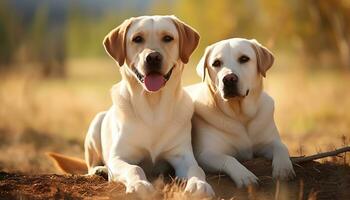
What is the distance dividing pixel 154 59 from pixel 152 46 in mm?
192

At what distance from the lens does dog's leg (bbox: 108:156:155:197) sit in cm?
458

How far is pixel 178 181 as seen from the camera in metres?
4.82

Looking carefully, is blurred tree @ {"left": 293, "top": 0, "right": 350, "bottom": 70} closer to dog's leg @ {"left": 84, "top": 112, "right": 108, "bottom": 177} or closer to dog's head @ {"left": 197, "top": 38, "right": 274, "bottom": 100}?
dog's head @ {"left": 197, "top": 38, "right": 274, "bottom": 100}

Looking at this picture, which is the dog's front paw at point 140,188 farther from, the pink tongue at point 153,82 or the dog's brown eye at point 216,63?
the dog's brown eye at point 216,63

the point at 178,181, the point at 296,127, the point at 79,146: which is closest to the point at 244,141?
the point at 178,181

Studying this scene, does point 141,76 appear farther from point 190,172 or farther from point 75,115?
point 75,115

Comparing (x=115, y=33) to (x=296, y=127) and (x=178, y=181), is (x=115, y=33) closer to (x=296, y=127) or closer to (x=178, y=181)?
(x=178, y=181)

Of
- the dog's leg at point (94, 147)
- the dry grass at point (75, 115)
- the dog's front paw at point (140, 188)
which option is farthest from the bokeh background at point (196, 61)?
the dog's front paw at point (140, 188)

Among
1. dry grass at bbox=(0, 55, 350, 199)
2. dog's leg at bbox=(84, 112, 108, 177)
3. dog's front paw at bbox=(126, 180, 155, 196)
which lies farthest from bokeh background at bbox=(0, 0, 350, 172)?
dog's front paw at bbox=(126, 180, 155, 196)

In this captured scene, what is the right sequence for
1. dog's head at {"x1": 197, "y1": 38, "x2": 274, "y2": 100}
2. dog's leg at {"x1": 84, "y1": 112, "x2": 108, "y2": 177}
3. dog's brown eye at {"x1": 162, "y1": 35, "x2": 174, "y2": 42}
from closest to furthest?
dog's brown eye at {"x1": 162, "y1": 35, "x2": 174, "y2": 42}, dog's head at {"x1": 197, "y1": 38, "x2": 274, "y2": 100}, dog's leg at {"x1": 84, "y1": 112, "x2": 108, "y2": 177}

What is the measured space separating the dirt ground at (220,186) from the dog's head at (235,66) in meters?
0.66

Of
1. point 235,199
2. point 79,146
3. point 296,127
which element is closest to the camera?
point 235,199

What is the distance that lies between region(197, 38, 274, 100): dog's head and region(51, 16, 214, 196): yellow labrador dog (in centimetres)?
30

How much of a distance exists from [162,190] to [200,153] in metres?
0.98
